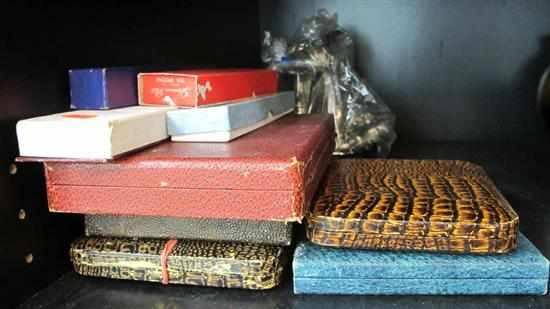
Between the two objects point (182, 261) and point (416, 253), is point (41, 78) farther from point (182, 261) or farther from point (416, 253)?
point (416, 253)

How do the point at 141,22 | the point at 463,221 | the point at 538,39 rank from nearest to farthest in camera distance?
1. the point at 463,221
2. the point at 141,22
3. the point at 538,39

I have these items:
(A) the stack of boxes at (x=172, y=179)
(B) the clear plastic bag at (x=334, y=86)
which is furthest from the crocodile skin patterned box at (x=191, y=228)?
(B) the clear plastic bag at (x=334, y=86)

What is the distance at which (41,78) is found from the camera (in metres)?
0.42

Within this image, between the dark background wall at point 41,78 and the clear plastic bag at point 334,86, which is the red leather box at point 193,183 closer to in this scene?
the dark background wall at point 41,78

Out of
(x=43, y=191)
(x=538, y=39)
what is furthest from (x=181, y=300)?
(x=538, y=39)

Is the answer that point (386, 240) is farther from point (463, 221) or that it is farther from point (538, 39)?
point (538, 39)

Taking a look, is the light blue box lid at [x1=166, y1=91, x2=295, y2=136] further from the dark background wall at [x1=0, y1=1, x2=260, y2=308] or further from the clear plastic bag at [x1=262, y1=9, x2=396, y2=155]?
the clear plastic bag at [x1=262, y1=9, x2=396, y2=155]

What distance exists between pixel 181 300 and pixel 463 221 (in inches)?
8.1

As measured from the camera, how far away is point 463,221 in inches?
15.0

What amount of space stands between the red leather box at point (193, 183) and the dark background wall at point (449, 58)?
20.3 inches

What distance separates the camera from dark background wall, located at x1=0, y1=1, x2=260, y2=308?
385 mm

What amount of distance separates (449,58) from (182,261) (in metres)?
0.63

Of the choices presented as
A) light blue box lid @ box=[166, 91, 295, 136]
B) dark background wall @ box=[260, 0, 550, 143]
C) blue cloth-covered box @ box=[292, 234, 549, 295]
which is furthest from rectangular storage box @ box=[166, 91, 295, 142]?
dark background wall @ box=[260, 0, 550, 143]

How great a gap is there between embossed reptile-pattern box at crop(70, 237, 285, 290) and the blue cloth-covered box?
25mm
